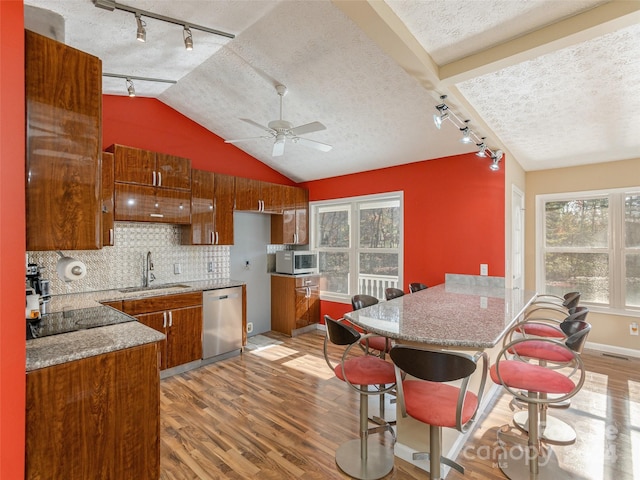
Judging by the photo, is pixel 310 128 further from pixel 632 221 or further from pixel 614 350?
pixel 614 350

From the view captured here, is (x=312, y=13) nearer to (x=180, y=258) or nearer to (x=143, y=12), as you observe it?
(x=143, y=12)

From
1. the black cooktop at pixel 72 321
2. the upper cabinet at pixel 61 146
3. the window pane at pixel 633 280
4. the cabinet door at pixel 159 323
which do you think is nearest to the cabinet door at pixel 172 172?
the cabinet door at pixel 159 323

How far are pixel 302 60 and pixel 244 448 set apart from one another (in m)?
3.18

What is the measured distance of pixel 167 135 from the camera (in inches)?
159

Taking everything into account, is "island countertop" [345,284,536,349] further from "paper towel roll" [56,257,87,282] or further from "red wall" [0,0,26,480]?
"paper towel roll" [56,257,87,282]

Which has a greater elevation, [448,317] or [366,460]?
[448,317]

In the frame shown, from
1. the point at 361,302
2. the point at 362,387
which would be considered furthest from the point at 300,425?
the point at 361,302

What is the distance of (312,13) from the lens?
2275 mm

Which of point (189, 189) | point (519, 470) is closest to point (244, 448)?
point (519, 470)

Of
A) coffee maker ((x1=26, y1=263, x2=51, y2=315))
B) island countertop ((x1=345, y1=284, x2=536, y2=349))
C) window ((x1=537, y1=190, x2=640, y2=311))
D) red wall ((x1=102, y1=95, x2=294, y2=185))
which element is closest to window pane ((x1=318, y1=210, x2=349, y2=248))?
red wall ((x1=102, y1=95, x2=294, y2=185))

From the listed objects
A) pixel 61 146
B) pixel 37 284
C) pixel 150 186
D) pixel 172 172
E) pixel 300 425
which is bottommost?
pixel 300 425

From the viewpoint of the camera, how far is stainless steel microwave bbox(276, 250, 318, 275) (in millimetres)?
4898

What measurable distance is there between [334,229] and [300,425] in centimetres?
332

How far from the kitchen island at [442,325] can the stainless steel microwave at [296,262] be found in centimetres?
230
